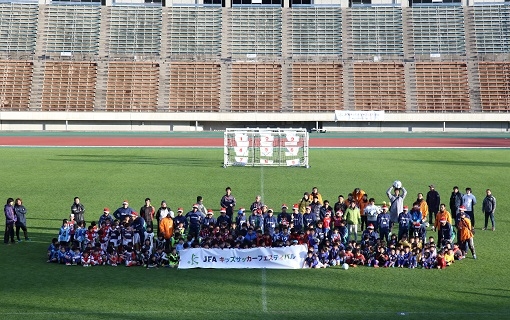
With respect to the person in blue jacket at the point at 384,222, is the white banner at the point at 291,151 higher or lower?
higher

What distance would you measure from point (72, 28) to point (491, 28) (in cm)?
3776

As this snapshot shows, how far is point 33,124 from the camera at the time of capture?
60.7m

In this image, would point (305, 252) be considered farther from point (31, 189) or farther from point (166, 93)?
point (166, 93)

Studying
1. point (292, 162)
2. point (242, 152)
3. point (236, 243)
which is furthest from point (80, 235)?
point (292, 162)

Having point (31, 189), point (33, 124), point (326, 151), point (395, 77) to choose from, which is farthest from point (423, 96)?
point (31, 189)

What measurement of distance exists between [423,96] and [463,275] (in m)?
45.5

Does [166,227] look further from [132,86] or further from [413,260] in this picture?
[132,86]

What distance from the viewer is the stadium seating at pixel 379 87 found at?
60875mm

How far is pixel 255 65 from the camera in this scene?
6359 cm

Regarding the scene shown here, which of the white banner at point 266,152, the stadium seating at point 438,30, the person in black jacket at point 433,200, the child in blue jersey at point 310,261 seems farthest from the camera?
the stadium seating at point 438,30

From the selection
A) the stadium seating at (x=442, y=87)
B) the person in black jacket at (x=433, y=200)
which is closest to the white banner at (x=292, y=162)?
the person in black jacket at (x=433, y=200)

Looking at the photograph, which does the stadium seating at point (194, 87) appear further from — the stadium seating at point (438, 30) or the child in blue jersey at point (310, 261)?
the child in blue jersey at point (310, 261)

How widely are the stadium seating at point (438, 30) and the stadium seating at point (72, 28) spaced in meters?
28.8

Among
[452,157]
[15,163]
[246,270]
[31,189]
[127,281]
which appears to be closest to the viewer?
[127,281]
